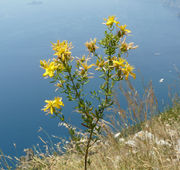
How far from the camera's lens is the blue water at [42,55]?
19.2 metres

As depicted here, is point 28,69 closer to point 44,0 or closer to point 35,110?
point 35,110

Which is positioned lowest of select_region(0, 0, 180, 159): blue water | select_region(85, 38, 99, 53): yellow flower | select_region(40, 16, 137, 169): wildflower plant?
select_region(0, 0, 180, 159): blue water

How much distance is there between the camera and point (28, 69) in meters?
→ 30.5

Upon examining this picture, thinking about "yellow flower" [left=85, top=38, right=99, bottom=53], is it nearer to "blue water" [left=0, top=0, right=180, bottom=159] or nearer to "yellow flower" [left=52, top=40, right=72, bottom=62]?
"yellow flower" [left=52, top=40, right=72, bottom=62]

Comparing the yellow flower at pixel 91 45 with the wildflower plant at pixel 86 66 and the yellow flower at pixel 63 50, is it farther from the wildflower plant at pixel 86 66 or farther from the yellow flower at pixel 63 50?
the yellow flower at pixel 63 50

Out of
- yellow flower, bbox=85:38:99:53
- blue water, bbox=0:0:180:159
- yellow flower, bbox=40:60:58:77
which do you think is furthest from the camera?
blue water, bbox=0:0:180:159

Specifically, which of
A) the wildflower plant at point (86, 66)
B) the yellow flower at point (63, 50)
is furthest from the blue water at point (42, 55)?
the yellow flower at point (63, 50)

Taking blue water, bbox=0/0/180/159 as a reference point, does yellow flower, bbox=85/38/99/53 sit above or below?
above

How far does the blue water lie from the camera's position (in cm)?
1917

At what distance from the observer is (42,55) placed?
105ft

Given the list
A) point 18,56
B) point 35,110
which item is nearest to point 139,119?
point 35,110

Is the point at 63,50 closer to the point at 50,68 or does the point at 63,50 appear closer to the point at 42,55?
the point at 50,68

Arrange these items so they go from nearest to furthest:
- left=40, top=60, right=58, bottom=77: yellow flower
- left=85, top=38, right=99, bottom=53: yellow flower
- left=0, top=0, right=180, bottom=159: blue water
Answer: left=40, top=60, right=58, bottom=77: yellow flower
left=85, top=38, right=99, bottom=53: yellow flower
left=0, top=0, right=180, bottom=159: blue water

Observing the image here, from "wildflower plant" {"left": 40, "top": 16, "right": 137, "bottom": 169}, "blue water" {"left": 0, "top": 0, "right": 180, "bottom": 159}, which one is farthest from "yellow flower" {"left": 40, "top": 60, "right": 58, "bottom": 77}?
"blue water" {"left": 0, "top": 0, "right": 180, "bottom": 159}
